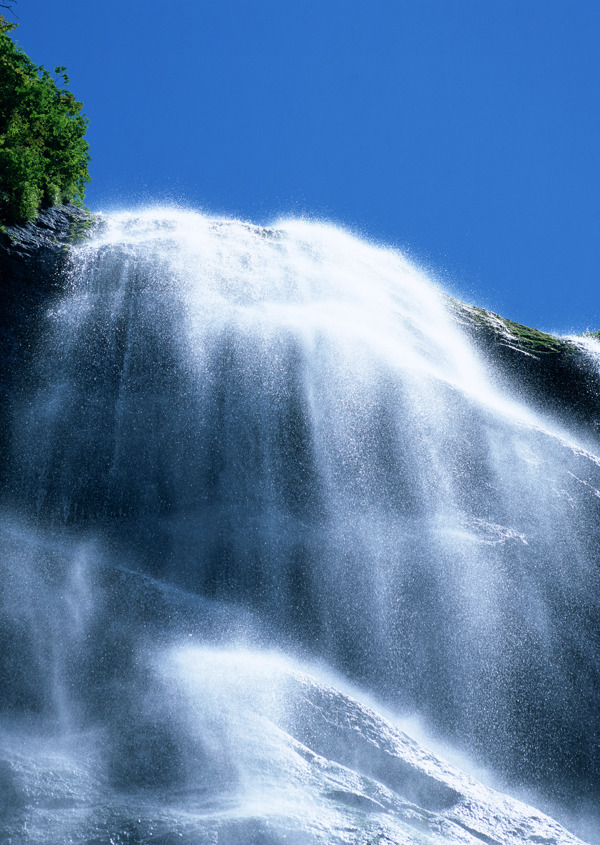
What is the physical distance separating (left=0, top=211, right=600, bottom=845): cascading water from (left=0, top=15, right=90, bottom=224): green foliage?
200cm

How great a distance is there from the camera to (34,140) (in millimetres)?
17844

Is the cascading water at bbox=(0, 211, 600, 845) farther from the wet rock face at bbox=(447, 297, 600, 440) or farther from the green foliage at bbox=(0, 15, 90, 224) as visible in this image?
the green foliage at bbox=(0, 15, 90, 224)

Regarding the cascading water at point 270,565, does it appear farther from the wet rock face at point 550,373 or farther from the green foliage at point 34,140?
the green foliage at point 34,140

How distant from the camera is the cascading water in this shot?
23.7 feet

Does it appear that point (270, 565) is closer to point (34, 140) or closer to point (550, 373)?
point (550, 373)

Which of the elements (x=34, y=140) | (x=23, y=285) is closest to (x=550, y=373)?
(x=23, y=285)

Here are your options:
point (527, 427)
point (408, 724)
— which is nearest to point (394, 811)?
point (408, 724)

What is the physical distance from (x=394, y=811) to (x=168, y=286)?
11.7 metres

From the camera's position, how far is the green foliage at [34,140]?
14.8m

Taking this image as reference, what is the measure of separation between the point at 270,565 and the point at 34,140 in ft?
48.7

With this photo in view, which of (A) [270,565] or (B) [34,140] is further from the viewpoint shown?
(B) [34,140]

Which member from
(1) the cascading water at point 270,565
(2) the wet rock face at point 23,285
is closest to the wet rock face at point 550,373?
(1) the cascading water at point 270,565

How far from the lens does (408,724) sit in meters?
10.2

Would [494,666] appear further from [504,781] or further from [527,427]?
[527,427]
